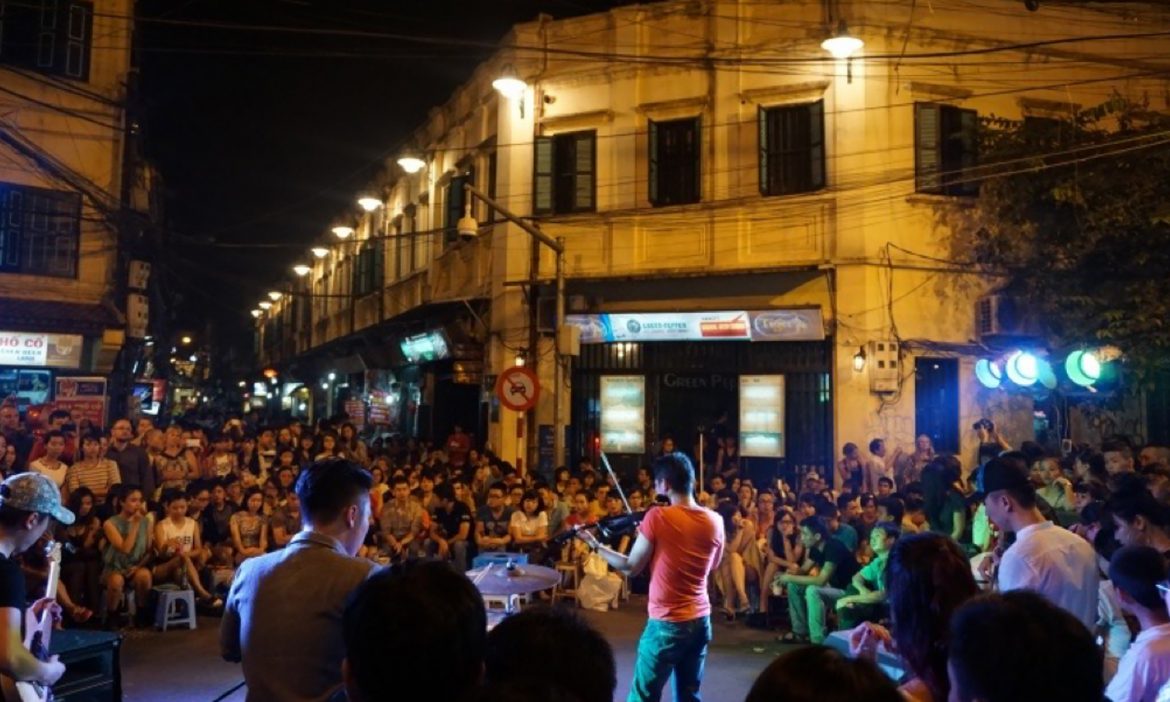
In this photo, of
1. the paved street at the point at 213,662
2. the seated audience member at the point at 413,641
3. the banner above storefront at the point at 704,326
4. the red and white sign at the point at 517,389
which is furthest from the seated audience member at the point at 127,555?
the seated audience member at the point at 413,641

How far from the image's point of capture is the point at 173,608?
405 inches

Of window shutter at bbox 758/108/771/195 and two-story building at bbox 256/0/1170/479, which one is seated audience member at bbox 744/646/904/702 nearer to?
two-story building at bbox 256/0/1170/479

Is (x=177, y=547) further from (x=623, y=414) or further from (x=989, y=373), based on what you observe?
(x=989, y=373)

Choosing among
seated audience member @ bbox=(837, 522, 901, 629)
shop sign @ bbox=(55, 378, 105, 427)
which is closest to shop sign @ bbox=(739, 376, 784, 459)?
seated audience member @ bbox=(837, 522, 901, 629)

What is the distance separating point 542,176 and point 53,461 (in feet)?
33.7

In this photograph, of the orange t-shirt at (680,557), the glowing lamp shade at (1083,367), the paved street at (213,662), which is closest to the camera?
the orange t-shirt at (680,557)

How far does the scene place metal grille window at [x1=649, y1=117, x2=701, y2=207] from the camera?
16656mm

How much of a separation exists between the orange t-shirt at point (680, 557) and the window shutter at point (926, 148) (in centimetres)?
1189

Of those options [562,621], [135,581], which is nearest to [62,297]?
[135,581]

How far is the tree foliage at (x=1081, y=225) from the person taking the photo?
1377 cm

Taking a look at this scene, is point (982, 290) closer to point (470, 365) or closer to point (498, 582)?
point (470, 365)

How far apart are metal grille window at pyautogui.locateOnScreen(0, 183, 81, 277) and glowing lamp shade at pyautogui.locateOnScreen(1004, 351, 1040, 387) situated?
1795cm

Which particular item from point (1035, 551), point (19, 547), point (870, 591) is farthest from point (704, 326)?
point (19, 547)

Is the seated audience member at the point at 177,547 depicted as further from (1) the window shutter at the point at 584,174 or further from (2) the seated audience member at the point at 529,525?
(1) the window shutter at the point at 584,174
